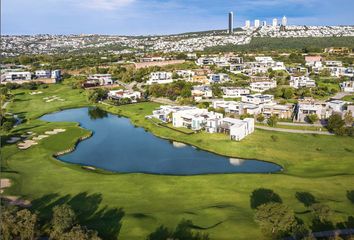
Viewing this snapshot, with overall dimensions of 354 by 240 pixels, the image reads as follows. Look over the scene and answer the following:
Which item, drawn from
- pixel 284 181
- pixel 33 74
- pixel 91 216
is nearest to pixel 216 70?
pixel 33 74

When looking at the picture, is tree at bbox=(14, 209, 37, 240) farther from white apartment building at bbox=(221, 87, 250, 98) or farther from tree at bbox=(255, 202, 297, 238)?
white apartment building at bbox=(221, 87, 250, 98)

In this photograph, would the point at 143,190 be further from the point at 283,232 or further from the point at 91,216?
the point at 283,232

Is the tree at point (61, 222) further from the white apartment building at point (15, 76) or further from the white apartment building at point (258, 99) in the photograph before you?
the white apartment building at point (15, 76)

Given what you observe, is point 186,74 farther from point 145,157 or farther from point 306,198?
point 306,198

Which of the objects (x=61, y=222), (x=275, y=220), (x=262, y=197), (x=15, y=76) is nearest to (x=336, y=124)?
(x=262, y=197)

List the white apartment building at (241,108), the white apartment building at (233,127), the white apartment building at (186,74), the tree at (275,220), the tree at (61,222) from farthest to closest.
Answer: the white apartment building at (186,74), the white apartment building at (241,108), the white apartment building at (233,127), the tree at (275,220), the tree at (61,222)

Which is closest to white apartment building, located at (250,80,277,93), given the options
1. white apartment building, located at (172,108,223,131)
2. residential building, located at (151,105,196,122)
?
residential building, located at (151,105,196,122)

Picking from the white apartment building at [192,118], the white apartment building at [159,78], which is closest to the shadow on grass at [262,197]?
the white apartment building at [192,118]
